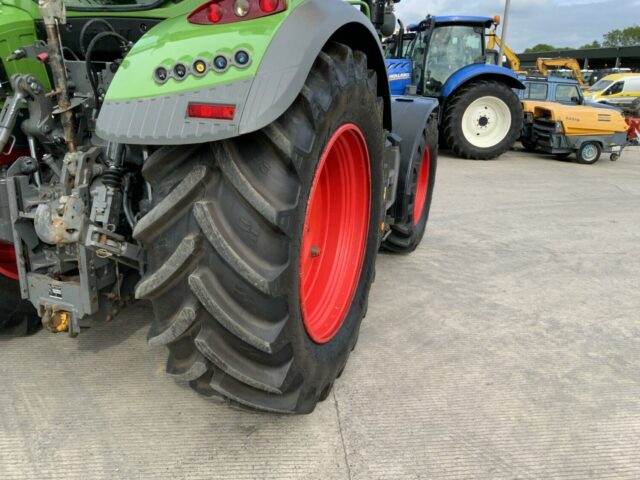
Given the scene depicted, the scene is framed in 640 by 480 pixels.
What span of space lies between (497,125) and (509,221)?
510cm

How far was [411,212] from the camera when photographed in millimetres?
3670

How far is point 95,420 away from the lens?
2.02m

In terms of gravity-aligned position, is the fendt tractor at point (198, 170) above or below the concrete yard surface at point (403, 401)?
above

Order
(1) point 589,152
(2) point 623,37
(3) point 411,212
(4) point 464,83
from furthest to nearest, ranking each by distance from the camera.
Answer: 1. (2) point 623,37
2. (1) point 589,152
3. (4) point 464,83
4. (3) point 411,212

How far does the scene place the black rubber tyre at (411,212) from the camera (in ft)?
11.6

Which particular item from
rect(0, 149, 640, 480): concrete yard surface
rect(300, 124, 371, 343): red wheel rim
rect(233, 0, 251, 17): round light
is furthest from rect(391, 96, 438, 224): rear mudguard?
rect(233, 0, 251, 17): round light

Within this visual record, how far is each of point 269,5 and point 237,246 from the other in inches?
28.9

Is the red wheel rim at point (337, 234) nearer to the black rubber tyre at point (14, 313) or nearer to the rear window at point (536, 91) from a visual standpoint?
the black rubber tyre at point (14, 313)

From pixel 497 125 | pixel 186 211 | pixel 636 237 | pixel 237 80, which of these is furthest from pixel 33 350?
pixel 497 125

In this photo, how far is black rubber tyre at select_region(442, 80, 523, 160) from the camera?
30.8ft

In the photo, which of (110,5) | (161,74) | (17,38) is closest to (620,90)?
(110,5)

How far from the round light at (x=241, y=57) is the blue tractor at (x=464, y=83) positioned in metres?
8.48

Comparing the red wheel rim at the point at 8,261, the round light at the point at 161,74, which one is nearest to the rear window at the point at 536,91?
the red wheel rim at the point at 8,261

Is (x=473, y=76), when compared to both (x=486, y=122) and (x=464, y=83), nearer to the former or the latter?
(x=464, y=83)
